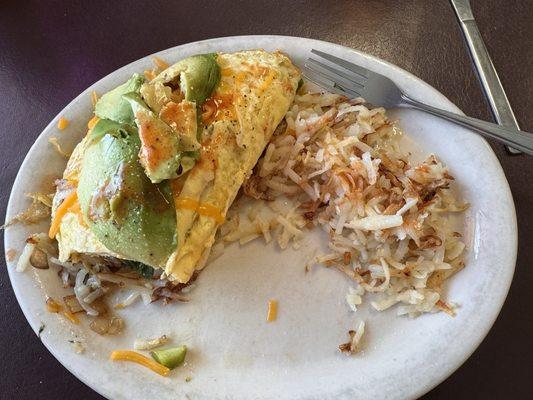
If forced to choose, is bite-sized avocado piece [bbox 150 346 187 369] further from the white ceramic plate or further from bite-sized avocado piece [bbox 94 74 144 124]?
bite-sized avocado piece [bbox 94 74 144 124]

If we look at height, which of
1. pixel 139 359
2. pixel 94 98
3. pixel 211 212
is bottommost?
pixel 139 359

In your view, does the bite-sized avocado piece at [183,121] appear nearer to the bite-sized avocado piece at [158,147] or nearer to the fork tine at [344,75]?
the bite-sized avocado piece at [158,147]

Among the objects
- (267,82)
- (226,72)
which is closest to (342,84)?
(267,82)

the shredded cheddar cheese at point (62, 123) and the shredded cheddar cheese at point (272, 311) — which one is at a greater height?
the shredded cheddar cheese at point (62, 123)

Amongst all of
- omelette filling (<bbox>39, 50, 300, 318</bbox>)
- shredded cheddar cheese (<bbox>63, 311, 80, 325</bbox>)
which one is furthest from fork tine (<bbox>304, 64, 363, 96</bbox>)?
shredded cheddar cheese (<bbox>63, 311, 80, 325</bbox>)

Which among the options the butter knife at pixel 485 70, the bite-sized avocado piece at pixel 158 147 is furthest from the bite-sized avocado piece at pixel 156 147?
the butter knife at pixel 485 70

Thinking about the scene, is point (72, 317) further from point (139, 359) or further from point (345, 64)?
point (345, 64)
